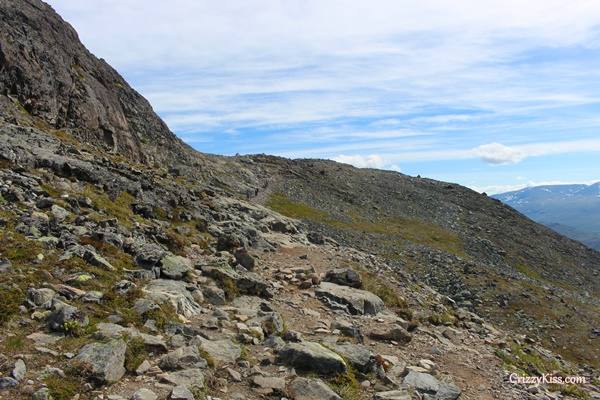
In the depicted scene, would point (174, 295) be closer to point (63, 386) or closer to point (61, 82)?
point (63, 386)

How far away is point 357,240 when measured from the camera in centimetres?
5672

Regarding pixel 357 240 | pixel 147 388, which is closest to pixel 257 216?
pixel 357 240

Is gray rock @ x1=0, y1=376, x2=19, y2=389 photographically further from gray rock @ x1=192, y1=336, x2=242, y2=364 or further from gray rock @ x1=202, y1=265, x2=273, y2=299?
gray rock @ x1=202, y1=265, x2=273, y2=299

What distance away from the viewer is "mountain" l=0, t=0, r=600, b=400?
1129cm

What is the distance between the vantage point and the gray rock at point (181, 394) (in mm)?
9906

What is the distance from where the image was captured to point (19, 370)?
9.53m

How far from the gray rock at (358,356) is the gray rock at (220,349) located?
310 centimetres

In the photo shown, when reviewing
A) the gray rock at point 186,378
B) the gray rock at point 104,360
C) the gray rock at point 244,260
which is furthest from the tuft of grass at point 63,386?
the gray rock at point 244,260

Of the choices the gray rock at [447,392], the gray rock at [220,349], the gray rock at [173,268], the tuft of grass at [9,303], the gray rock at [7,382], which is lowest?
the gray rock at [447,392]

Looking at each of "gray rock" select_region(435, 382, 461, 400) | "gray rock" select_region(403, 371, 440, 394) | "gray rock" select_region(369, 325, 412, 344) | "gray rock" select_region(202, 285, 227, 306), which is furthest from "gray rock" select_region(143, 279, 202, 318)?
"gray rock" select_region(435, 382, 461, 400)

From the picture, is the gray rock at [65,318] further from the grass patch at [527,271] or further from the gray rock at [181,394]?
the grass patch at [527,271]

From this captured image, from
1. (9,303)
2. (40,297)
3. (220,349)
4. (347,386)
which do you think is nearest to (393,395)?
(347,386)

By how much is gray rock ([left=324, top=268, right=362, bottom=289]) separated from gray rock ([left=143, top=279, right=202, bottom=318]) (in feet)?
29.9

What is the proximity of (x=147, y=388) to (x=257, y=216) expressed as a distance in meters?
29.4
